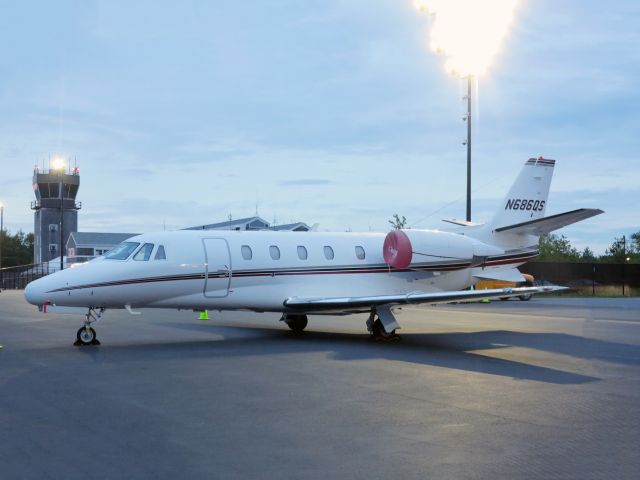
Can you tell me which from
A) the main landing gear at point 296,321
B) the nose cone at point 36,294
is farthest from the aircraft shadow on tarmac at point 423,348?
the nose cone at point 36,294

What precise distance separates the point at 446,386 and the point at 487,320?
1508 cm

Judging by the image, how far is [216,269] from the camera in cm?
1850

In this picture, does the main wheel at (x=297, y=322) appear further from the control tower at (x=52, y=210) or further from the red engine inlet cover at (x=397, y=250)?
the control tower at (x=52, y=210)

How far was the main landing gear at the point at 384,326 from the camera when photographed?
719 inches

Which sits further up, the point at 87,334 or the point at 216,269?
the point at 216,269

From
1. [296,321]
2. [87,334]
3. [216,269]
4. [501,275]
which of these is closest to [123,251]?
[87,334]

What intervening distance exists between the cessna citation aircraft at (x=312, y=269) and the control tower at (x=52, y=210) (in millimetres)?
90218

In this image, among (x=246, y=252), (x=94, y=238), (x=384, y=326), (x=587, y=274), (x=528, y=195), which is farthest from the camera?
(x=94, y=238)

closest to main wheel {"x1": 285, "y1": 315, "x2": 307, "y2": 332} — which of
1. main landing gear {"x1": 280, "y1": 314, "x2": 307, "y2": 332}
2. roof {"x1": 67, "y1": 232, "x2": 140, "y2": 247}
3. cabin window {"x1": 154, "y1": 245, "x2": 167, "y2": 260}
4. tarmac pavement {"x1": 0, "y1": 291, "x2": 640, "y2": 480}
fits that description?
main landing gear {"x1": 280, "y1": 314, "x2": 307, "y2": 332}

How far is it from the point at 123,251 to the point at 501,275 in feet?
37.9

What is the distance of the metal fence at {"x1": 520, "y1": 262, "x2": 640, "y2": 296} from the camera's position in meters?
60.1

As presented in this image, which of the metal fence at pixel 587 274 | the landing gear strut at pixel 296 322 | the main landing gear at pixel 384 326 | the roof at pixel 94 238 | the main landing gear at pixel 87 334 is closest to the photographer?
the main landing gear at pixel 87 334

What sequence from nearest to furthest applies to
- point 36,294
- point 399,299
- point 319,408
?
point 319,408, point 36,294, point 399,299

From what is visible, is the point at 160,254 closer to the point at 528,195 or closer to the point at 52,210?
the point at 528,195
